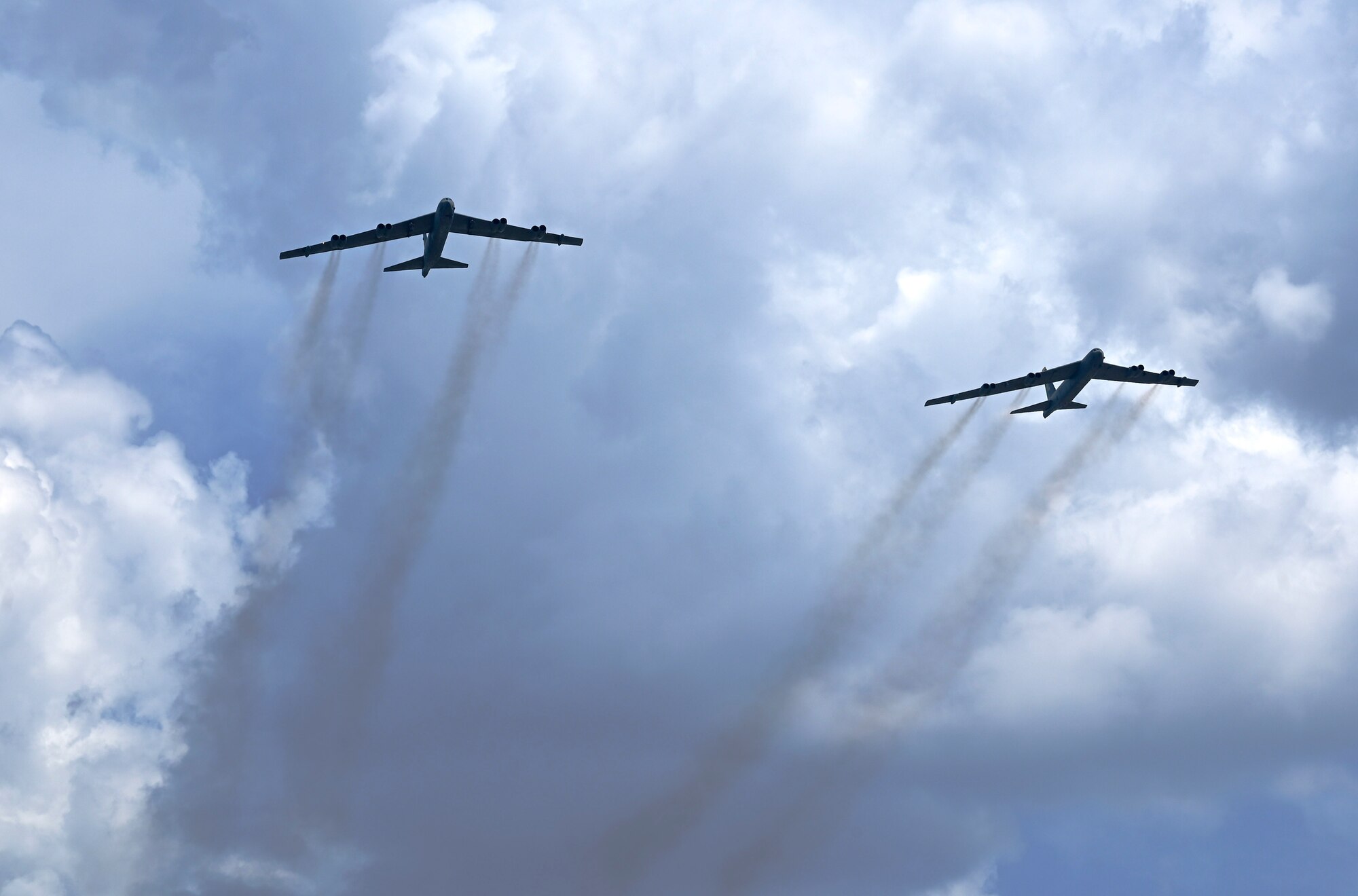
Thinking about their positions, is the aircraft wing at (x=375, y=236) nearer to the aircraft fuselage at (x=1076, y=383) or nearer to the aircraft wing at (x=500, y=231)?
the aircraft wing at (x=500, y=231)

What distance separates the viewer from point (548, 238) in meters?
112

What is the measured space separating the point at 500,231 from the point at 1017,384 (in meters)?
50.2

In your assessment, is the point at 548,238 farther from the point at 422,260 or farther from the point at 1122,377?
the point at 1122,377

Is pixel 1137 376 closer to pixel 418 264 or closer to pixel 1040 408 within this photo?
pixel 1040 408

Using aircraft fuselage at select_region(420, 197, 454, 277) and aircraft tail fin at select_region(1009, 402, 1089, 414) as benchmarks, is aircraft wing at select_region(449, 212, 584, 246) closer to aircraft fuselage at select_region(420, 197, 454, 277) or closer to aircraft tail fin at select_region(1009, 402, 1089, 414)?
aircraft fuselage at select_region(420, 197, 454, 277)

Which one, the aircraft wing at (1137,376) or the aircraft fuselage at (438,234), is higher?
the aircraft fuselage at (438,234)

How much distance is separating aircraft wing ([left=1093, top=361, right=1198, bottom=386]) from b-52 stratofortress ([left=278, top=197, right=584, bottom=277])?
4931 cm

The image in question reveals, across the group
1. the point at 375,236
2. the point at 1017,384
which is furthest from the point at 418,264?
the point at 1017,384

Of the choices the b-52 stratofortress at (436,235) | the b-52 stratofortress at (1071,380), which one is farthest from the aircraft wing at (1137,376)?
the b-52 stratofortress at (436,235)

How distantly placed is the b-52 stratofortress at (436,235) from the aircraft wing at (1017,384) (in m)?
41.6

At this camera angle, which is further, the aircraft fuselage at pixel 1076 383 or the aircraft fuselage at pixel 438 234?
the aircraft fuselage at pixel 1076 383

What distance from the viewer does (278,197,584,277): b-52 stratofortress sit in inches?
4249

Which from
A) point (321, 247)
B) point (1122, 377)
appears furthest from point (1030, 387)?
point (321, 247)

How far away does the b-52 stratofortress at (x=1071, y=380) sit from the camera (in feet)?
405
